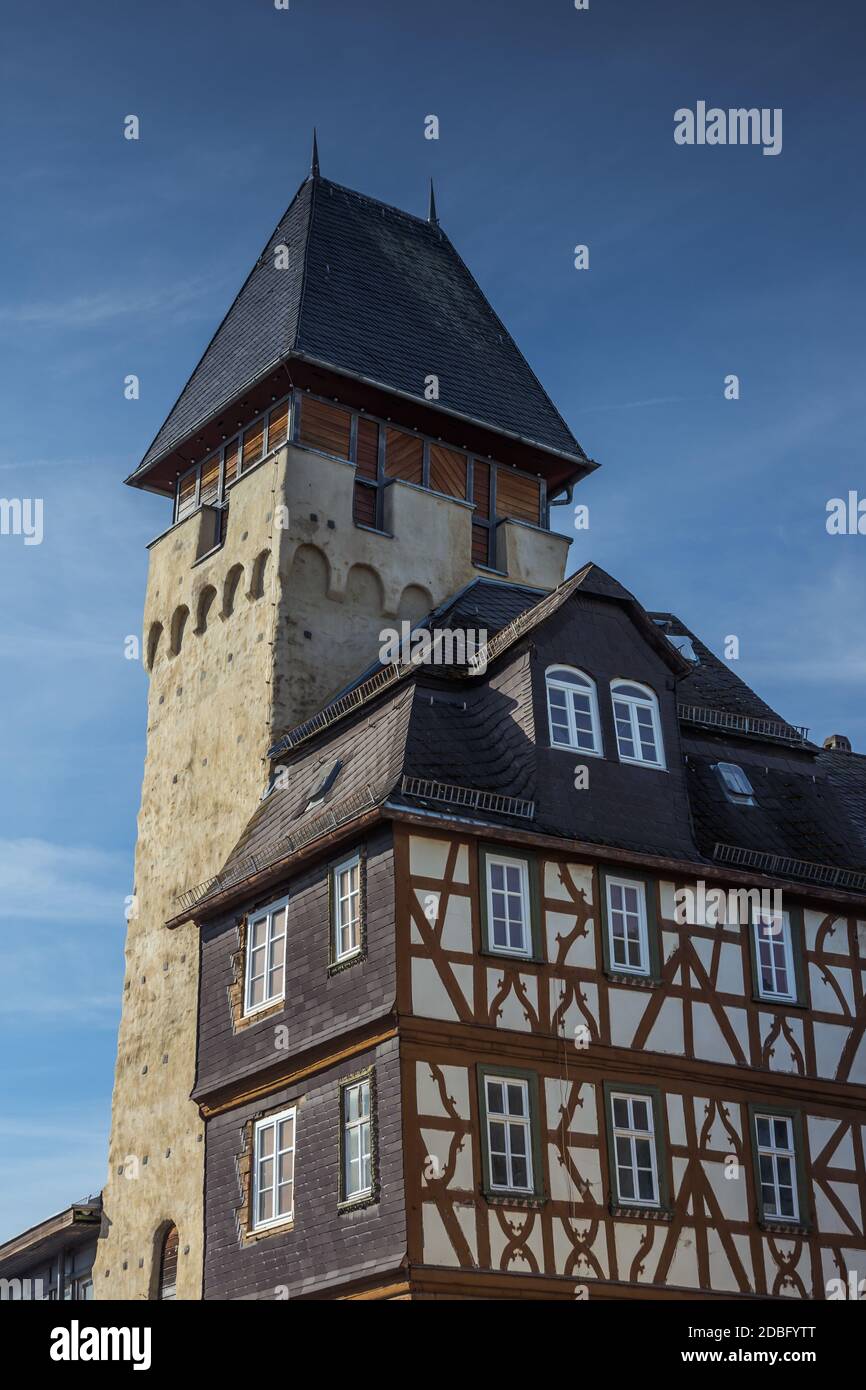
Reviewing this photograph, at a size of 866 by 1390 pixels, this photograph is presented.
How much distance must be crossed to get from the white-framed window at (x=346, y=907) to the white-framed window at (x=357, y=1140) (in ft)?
6.00

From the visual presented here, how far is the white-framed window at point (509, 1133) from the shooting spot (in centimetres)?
2412

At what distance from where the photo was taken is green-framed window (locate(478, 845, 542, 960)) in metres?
25.5

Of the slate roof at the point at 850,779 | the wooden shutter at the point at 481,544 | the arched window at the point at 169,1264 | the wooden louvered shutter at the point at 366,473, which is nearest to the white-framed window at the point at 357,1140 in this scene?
the arched window at the point at 169,1264

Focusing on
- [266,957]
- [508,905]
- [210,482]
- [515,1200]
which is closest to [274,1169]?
[266,957]

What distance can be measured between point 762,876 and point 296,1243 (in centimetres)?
853

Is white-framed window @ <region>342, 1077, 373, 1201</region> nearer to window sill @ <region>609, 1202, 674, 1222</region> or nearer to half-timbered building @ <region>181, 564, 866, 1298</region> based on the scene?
half-timbered building @ <region>181, 564, 866, 1298</region>

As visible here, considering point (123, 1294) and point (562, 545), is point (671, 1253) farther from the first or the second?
point (562, 545)

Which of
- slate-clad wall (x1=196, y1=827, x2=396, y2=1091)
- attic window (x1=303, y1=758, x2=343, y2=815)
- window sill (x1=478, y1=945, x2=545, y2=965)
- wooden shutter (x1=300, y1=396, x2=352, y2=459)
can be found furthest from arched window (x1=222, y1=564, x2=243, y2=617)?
window sill (x1=478, y1=945, x2=545, y2=965)

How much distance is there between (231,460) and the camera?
37406 millimetres

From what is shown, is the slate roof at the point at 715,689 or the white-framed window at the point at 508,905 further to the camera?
the slate roof at the point at 715,689

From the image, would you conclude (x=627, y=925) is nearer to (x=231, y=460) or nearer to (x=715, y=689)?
(x=715, y=689)

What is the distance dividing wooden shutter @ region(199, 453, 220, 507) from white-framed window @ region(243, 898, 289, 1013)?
464 inches

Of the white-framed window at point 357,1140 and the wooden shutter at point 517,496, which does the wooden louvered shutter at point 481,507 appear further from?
the white-framed window at point 357,1140

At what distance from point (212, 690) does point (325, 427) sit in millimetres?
5460
